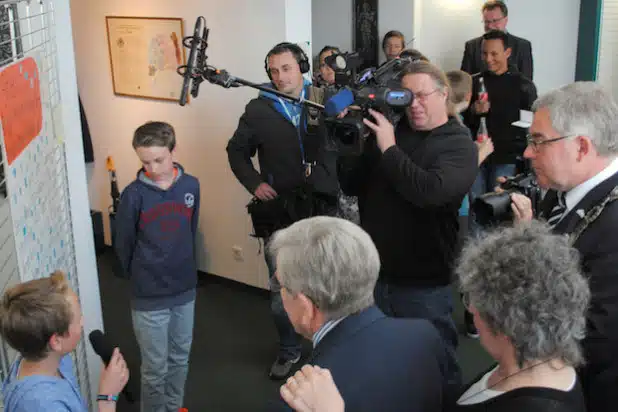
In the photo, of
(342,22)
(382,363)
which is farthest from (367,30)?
(382,363)

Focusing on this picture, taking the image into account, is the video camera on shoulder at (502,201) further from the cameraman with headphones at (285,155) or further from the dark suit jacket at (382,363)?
the cameraman with headphones at (285,155)

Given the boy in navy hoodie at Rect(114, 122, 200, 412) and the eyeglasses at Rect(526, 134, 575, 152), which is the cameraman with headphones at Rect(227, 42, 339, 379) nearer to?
the boy in navy hoodie at Rect(114, 122, 200, 412)

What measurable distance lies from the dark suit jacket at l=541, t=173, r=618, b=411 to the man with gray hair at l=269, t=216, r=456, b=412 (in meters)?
0.44

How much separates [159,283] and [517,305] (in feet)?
5.76

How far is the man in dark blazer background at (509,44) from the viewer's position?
4.78m

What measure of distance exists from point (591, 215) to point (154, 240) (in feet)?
5.50

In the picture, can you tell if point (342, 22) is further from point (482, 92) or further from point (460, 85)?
point (460, 85)

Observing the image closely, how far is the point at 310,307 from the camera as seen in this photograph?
1.42 m

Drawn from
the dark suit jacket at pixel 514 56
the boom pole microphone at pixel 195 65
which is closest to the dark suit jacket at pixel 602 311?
the boom pole microphone at pixel 195 65

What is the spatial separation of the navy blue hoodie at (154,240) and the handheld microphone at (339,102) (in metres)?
0.72

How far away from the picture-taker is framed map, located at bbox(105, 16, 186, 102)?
416cm

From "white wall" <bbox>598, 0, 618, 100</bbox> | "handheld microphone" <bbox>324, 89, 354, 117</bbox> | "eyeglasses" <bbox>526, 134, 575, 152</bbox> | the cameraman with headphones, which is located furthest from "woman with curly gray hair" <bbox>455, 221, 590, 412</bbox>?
"white wall" <bbox>598, 0, 618, 100</bbox>

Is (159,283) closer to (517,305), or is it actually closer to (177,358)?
(177,358)

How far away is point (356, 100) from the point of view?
2.42 meters
